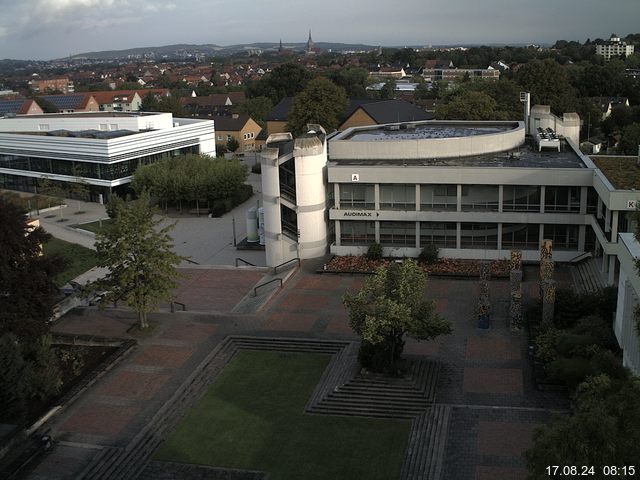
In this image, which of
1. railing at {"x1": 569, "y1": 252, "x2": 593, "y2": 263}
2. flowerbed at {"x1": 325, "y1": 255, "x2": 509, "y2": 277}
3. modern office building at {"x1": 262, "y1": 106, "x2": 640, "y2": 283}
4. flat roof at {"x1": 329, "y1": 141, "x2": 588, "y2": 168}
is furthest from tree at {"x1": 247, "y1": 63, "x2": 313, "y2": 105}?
railing at {"x1": 569, "y1": 252, "x2": 593, "y2": 263}

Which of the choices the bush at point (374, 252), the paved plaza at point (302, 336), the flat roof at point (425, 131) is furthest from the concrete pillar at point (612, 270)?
the flat roof at point (425, 131)

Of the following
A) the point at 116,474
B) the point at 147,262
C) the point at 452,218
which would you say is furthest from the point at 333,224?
the point at 116,474

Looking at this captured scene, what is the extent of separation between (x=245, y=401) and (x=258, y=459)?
3.53 metres

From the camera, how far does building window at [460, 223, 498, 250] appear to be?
3678 cm

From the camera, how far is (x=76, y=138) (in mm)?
61219

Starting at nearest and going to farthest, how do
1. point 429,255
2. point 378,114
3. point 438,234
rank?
point 429,255
point 438,234
point 378,114

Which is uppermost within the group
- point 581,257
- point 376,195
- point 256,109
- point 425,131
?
point 425,131

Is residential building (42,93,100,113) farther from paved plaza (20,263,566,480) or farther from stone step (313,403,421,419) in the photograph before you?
stone step (313,403,421,419)

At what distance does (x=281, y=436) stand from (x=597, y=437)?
1220 cm

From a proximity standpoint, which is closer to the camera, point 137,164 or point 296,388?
point 296,388

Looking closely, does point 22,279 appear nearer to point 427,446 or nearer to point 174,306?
point 174,306

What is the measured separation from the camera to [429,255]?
119 feet

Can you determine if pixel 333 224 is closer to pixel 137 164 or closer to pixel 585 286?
pixel 585 286

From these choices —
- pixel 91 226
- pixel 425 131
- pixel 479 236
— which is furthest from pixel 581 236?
pixel 91 226
